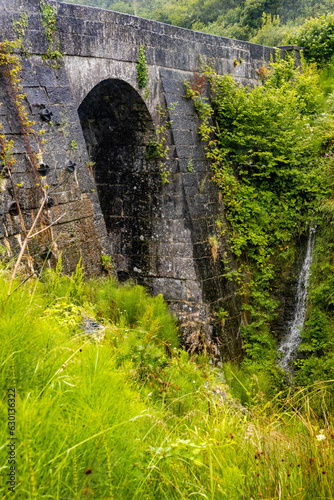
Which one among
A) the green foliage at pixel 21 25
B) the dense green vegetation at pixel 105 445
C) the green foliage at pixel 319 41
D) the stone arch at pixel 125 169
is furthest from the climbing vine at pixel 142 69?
the green foliage at pixel 319 41

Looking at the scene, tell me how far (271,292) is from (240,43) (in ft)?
15.7

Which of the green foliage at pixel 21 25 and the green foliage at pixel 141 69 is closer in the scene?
the green foliage at pixel 21 25

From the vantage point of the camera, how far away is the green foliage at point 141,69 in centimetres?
620

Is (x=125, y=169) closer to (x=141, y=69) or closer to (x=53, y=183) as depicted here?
(x=141, y=69)

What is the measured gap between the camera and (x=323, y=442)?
2.03m

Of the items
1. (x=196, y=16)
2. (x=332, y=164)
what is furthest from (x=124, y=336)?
(x=196, y=16)

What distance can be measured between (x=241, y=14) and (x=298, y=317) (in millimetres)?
18734

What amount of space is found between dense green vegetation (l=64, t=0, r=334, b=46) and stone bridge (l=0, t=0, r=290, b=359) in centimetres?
1207

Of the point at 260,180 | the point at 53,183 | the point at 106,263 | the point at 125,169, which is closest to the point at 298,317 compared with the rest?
the point at 260,180

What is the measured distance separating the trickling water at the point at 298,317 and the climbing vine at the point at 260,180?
0.71ft

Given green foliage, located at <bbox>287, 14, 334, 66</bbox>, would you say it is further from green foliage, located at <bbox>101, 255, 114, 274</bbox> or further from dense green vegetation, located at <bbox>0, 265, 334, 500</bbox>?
dense green vegetation, located at <bbox>0, 265, 334, 500</bbox>

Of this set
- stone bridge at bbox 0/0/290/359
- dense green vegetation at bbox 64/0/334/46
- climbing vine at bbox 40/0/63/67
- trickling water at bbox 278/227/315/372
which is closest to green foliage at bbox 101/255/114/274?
stone bridge at bbox 0/0/290/359

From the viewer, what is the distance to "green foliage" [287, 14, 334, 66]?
36.2 ft

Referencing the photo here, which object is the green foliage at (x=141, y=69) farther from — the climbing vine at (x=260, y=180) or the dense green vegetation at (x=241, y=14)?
the dense green vegetation at (x=241, y=14)
